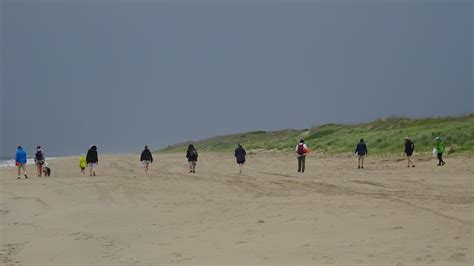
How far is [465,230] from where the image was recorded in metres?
10.5

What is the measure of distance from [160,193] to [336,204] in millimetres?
7261

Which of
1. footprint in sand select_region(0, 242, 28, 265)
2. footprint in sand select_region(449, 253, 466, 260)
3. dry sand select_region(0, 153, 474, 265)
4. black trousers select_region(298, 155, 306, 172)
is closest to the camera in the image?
footprint in sand select_region(449, 253, 466, 260)

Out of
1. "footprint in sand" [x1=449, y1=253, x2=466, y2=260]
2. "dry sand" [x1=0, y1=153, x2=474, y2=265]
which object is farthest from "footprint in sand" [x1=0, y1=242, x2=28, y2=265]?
"footprint in sand" [x1=449, y1=253, x2=466, y2=260]

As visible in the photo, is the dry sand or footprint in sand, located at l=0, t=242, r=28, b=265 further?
footprint in sand, located at l=0, t=242, r=28, b=265

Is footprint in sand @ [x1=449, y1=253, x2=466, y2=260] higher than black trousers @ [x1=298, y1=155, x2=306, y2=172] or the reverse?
the reverse

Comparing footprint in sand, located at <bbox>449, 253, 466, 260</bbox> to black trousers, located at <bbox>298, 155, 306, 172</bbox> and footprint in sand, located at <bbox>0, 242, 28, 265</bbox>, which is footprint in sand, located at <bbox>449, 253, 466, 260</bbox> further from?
black trousers, located at <bbox>298, 155, 306, 172</bbox>

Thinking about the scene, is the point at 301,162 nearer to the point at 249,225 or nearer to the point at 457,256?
the point at 249,225

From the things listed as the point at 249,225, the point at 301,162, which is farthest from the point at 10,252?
the point at 301,162

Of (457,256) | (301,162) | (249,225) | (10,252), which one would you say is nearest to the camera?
(457,256)

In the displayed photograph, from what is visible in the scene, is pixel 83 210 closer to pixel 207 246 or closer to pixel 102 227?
pixel 102 227

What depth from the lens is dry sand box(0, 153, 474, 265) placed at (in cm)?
963

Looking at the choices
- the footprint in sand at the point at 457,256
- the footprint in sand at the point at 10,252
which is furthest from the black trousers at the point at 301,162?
the footprint in sand at the point at 457,256

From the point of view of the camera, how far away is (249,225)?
1238 centimetres

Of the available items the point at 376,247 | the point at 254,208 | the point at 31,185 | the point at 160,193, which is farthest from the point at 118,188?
the point at 376,247
